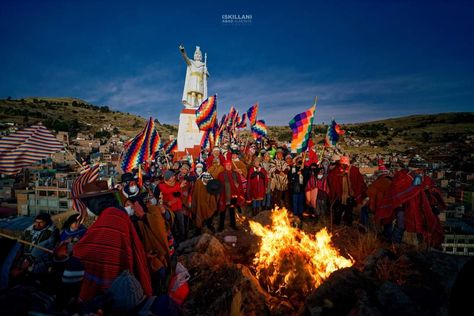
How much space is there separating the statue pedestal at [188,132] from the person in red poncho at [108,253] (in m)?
25.5

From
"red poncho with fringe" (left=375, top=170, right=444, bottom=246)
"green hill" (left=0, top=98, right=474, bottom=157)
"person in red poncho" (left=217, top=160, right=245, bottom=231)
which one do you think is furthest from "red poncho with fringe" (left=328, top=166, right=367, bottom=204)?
"green hill" (left=0, top=98, right=474, bottom=157)

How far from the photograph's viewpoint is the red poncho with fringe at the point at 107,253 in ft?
10.5

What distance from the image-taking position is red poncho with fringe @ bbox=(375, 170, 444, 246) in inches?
Result: 245

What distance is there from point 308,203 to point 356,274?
4.83m

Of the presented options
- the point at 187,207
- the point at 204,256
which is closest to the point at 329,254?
the point at 204,256

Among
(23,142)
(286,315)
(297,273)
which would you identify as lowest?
(286,315)

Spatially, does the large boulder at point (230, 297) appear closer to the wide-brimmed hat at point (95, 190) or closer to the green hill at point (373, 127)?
the wide-brimmed hat at point (95, 190)

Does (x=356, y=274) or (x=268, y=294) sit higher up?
(x=356, y=274)

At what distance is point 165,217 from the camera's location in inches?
239

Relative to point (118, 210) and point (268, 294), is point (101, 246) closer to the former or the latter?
point (118, 210)

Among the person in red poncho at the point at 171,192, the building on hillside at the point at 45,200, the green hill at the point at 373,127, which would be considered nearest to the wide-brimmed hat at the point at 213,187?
the person in red poncho at the point at 171,192

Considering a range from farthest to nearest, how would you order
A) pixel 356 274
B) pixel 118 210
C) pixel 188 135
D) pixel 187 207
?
pixel 188 135, pixel 187 207, pixel 356 274, pixel 118 210

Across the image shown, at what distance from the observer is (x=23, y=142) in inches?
178

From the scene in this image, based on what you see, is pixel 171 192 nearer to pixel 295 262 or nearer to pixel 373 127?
pixel 295 262
